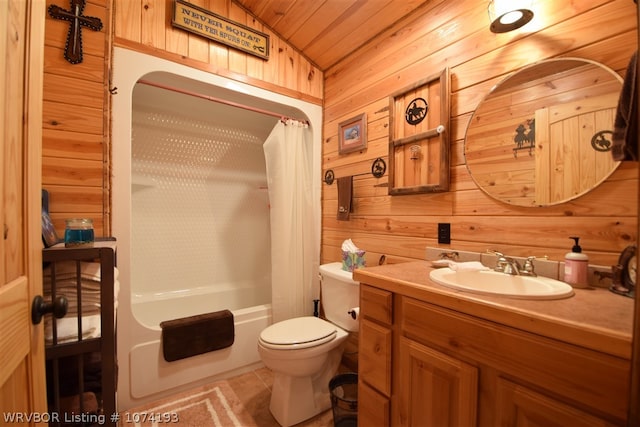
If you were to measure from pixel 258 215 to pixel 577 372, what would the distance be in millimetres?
2612

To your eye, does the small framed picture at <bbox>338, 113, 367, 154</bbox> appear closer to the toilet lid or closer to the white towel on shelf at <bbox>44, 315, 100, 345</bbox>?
the toilet lid

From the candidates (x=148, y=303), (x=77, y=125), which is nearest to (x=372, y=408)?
(x=77, y=125)

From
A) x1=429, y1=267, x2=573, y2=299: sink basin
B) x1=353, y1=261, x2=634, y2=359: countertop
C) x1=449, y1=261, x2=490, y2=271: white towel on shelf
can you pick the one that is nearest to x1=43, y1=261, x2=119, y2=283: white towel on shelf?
x1=353, y1=261, x2=634, y2=359: countertop

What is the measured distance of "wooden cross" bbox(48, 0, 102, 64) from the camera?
1.34 metres

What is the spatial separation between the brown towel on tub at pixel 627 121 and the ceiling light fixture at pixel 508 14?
43 centimetres

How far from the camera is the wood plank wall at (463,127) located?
3.04 ft

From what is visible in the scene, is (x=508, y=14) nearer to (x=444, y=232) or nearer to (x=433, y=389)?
(x=444, y=232)

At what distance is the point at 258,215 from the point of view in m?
2.87

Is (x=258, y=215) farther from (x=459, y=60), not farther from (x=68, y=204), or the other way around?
(x=459, y=60)

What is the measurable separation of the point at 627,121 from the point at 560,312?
23.8 inches

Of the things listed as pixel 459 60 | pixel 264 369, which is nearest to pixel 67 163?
pixel 264 369

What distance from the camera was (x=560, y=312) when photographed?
651mm

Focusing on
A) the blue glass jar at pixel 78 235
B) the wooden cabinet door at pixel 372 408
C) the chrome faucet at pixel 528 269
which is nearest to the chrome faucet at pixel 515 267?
the chrome faucet at pixel 528 269

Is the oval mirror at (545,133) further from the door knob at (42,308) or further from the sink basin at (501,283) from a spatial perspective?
the door knob at (42,308)
